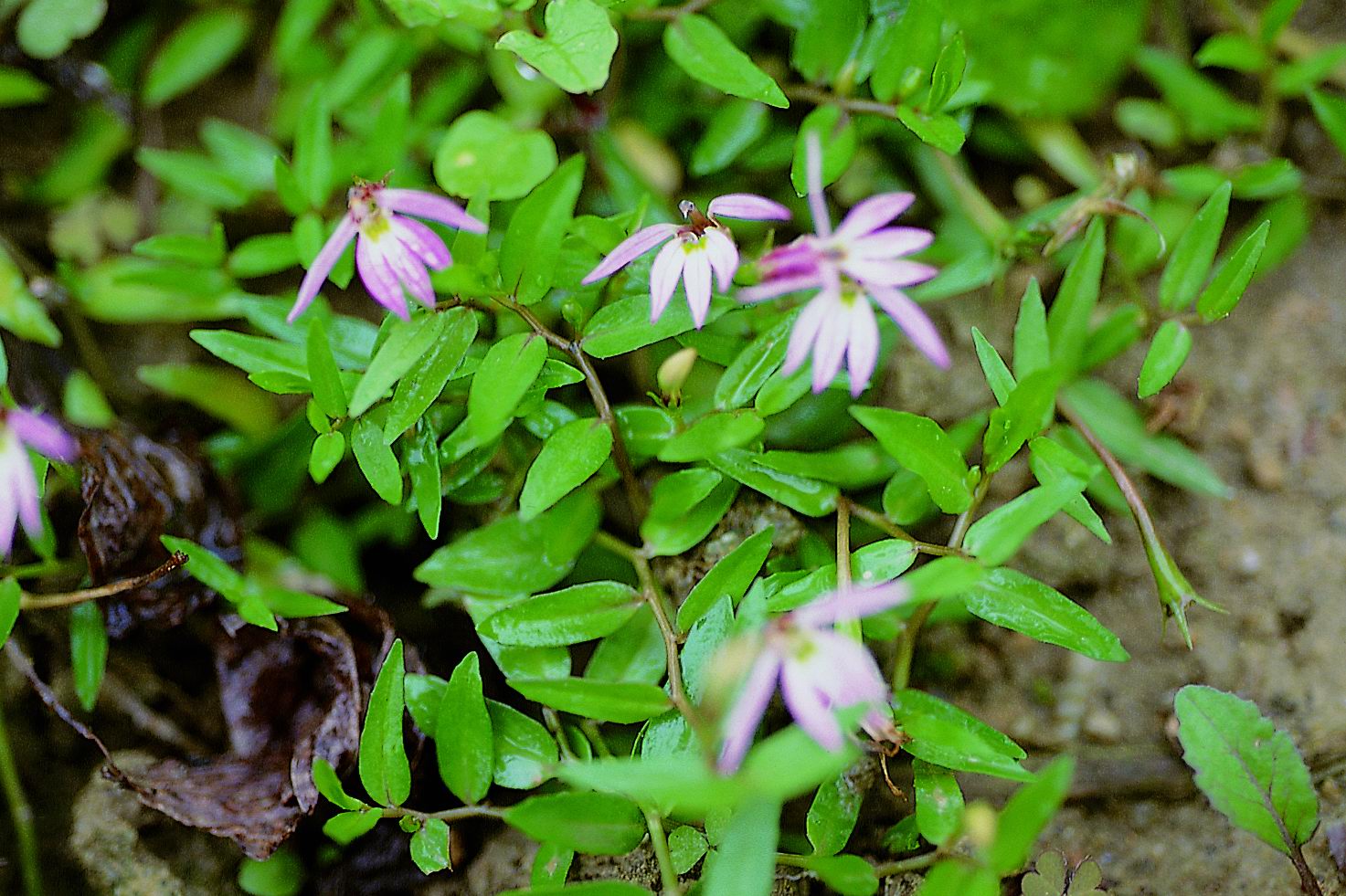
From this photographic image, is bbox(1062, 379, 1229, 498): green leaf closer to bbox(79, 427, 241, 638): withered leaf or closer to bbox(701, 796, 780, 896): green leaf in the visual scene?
bbox(701, 796, 780, 896): green leaf

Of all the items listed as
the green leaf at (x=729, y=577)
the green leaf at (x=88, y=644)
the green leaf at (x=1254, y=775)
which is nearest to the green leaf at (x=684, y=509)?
Answer: the green leaf at (x=729, y=577)

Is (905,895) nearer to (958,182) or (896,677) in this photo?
(896,677)

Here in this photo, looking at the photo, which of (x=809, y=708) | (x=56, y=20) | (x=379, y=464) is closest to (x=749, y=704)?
(x=809, y=708)

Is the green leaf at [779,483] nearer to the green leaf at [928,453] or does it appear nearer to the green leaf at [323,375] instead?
the green leaf at [928,453]

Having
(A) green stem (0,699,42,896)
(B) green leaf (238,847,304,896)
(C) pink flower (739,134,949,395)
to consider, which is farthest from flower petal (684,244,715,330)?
(A) green stem (0,699,42,896)

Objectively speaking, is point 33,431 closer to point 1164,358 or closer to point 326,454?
point 326,454

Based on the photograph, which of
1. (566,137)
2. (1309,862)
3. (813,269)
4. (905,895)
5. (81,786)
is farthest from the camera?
(566,137)

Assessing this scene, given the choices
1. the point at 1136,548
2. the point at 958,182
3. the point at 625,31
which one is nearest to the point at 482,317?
the point at 625,31
